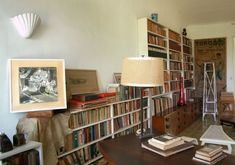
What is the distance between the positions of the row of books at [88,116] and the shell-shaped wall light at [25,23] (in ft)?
3.20

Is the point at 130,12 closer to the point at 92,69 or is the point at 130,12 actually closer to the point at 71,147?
the point at 92,69

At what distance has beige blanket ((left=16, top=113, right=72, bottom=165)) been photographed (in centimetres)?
211

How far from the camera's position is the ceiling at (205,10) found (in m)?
5.23

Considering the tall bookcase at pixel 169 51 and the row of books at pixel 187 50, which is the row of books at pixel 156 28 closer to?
the tall bookcase at pixel 169 51

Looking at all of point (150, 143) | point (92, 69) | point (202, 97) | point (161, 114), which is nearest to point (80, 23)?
point (92, 69)

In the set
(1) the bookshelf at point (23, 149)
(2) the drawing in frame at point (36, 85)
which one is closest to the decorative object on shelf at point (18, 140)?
(1) the bookshelf at point (23, 149)

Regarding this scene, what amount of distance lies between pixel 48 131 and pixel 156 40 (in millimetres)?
2899

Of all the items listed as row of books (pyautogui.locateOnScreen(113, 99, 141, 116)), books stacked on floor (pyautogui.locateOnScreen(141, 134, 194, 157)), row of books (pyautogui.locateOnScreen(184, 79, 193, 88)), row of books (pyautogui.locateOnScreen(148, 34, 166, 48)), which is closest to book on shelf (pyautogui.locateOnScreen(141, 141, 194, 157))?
books stacked on floor (pyautogui.locateOnScreen(141, 134, 194, 157))

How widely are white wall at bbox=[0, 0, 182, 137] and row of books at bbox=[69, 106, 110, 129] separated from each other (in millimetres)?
389

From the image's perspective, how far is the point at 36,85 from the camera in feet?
7.45

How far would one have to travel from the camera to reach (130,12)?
392 cm

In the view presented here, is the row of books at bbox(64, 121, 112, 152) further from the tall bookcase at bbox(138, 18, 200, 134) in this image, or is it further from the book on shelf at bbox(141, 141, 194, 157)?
the tall bookcase at bbox(138, 18, 200, 134)

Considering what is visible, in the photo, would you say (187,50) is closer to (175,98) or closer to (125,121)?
(175,98)

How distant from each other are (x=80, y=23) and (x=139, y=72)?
1.42 meters
